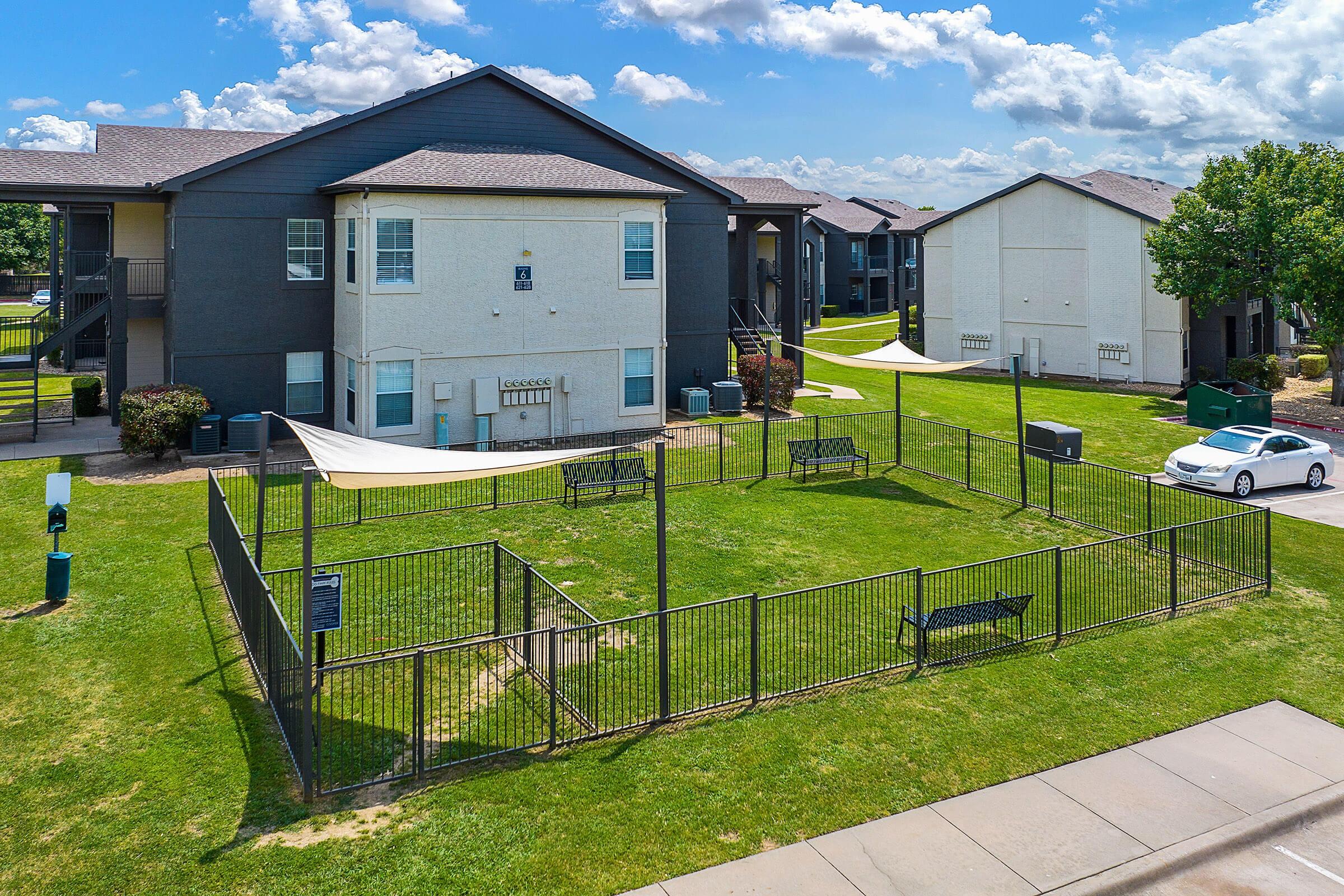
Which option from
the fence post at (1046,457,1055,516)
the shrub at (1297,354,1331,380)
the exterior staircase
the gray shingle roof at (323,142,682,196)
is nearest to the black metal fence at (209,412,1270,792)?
the fence post at (1046,457,1055,516)

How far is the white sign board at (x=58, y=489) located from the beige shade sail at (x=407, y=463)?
4807 millimetres

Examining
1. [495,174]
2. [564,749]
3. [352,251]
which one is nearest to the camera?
[564,749]

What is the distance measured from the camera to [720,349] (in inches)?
1300

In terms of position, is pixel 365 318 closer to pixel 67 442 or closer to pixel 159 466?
pixel 159 466

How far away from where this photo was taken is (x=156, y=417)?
923 inches

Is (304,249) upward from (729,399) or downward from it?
upward

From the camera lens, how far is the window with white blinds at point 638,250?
91.5ft

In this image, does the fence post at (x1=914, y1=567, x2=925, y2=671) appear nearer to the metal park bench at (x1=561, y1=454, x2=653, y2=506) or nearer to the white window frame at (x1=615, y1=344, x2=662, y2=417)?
the metal park bench at (x1=561, y1=454, x2=653, y2=506)

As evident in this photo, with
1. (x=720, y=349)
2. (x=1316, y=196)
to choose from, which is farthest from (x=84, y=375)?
(x=1316, y=196)

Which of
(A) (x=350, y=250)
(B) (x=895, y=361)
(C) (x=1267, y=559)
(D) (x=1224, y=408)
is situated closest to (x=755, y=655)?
(C) (x=1267, y=559)

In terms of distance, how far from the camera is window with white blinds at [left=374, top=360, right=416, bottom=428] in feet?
82.9

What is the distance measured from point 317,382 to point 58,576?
1331 centimetres

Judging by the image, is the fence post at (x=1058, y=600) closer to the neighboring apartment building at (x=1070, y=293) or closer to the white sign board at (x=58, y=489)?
the white sign board at (x=58, y=489)

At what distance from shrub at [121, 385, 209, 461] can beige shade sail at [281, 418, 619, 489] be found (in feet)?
40.3
